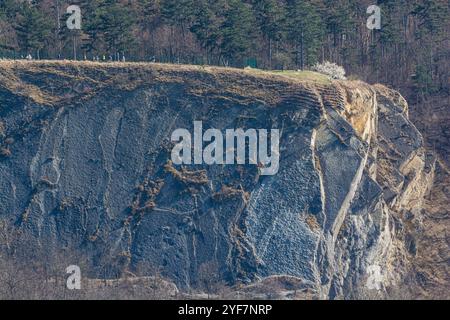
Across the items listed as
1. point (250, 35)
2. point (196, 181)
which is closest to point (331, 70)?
point (250, 35)

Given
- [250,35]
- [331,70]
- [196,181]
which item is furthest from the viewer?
[250,35]

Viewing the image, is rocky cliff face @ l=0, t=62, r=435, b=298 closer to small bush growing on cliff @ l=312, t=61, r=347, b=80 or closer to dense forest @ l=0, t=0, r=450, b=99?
small bush growing on cliff @ l=312, t=61, r=347, b=80

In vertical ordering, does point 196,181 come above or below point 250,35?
below

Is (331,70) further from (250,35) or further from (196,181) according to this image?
(196,181)

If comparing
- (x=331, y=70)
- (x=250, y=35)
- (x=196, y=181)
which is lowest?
(x=196, y=181)

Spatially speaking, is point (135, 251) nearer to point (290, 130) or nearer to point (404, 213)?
point (290, 130)

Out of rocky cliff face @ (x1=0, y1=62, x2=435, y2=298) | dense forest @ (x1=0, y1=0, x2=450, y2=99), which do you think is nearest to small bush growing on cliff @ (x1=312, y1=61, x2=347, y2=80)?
dense forest @ (x1=0, y1=0, x2=450, y2=99)

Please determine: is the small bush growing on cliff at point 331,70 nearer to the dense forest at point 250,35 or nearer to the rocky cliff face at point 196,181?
the dense forest at point 250,35
